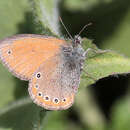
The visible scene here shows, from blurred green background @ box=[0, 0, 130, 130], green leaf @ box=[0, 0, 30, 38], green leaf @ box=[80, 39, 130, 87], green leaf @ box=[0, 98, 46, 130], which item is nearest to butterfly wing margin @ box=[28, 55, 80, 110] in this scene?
green leaf @ box=[80, 39, 130, 87]

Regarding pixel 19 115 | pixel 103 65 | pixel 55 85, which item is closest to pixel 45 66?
pixel 55 85

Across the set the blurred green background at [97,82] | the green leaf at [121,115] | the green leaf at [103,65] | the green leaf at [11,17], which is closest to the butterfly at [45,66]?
the green leaf at [103,65]

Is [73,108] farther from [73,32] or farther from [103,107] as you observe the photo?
[73,32]

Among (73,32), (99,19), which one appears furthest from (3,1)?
(99,19)

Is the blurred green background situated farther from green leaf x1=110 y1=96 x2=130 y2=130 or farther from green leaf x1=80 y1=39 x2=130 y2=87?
green leaf x1=80 y1=39 x2=130 y2=87

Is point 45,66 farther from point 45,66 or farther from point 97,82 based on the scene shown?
point 97,82

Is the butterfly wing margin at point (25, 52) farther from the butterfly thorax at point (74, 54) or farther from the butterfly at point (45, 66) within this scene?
the butterfly thorax at point (74, 54)
